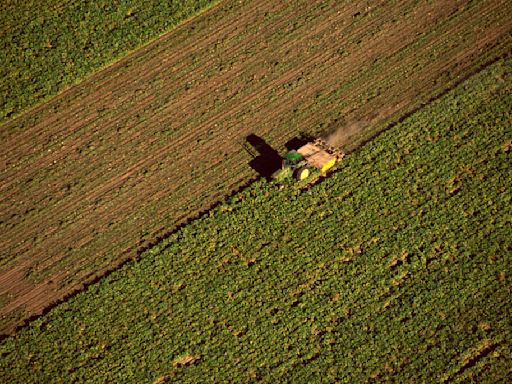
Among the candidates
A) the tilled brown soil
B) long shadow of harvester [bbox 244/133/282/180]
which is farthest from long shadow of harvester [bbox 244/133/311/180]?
the tilled brown soil

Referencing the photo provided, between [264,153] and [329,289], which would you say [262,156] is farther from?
[329,289]

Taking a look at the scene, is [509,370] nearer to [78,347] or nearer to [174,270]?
[174,270]

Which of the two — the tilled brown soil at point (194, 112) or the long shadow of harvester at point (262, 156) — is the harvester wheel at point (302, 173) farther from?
the tilled brown soil at point (194, 112)

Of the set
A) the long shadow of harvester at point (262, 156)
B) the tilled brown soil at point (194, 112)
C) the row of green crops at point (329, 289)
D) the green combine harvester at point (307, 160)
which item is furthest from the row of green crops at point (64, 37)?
the row of green crops at point (329, 289)

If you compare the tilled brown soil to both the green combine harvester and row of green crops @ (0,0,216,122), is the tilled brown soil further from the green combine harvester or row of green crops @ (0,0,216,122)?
the green combine harvester

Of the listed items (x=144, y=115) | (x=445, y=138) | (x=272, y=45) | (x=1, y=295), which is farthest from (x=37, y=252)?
(x=445, y=138)
